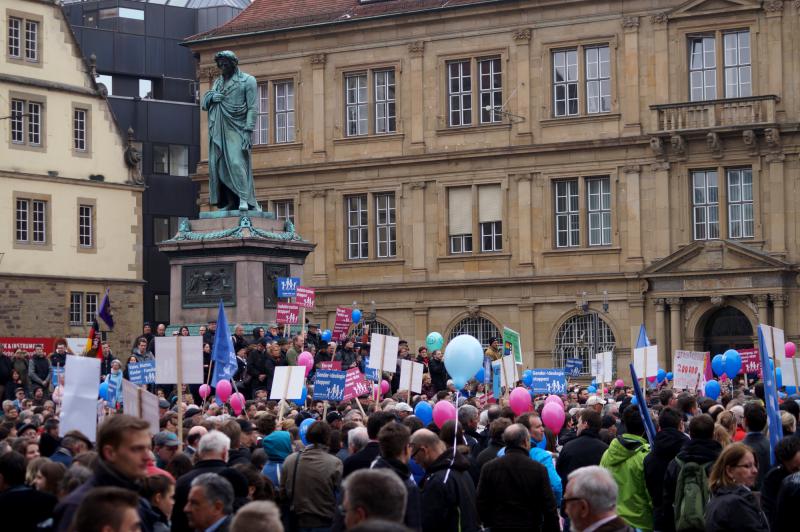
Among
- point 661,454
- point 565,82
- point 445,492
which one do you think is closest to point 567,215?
point 565,82

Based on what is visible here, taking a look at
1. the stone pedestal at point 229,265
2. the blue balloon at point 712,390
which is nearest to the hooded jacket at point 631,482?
the blue balloon at point 712,390

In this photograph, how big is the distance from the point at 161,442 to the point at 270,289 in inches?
638

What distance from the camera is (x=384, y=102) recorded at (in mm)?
56500

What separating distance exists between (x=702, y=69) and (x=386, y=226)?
11229mm

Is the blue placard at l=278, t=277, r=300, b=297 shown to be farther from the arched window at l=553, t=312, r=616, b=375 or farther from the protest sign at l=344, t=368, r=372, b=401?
the arched window at l=553, t=312, r=616, b=375

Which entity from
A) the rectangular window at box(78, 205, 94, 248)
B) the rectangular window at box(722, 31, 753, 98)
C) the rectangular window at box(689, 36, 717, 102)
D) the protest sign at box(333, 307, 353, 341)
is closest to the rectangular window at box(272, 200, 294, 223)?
the rectangular window at box(78, 205, 94, 248)

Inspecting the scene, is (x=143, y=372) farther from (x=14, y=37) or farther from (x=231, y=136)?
(x=14, y=37)

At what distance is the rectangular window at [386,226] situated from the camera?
5628cm

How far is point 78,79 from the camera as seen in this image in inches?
2217

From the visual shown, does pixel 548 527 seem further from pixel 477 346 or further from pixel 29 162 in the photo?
pixel 29 162

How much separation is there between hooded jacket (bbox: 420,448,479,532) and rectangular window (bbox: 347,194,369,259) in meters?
44.0

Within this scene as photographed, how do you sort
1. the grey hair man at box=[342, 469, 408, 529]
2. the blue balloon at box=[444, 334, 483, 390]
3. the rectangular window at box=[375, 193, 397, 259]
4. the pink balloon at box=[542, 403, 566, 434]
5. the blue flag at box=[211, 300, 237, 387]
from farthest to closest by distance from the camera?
the rectangular window at box=[375, 193, 397, 259], the blue flag at box=[211, 300, 237, 387], the blue balloon at box=[444, 334, 483, 390], the pink balloon at box=[542, 403, 566, 434], the grey hair man at box=[342, 469, 408, 529]

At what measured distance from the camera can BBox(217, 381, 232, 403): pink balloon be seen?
22.9 meters

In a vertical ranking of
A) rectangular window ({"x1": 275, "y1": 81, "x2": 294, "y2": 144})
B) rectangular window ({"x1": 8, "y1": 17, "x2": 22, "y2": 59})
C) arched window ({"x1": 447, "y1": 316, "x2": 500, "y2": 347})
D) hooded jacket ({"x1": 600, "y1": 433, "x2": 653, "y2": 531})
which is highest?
rectangular window ({"x1": 8, "y1": 17, "x2": 22, "y2": 59})
